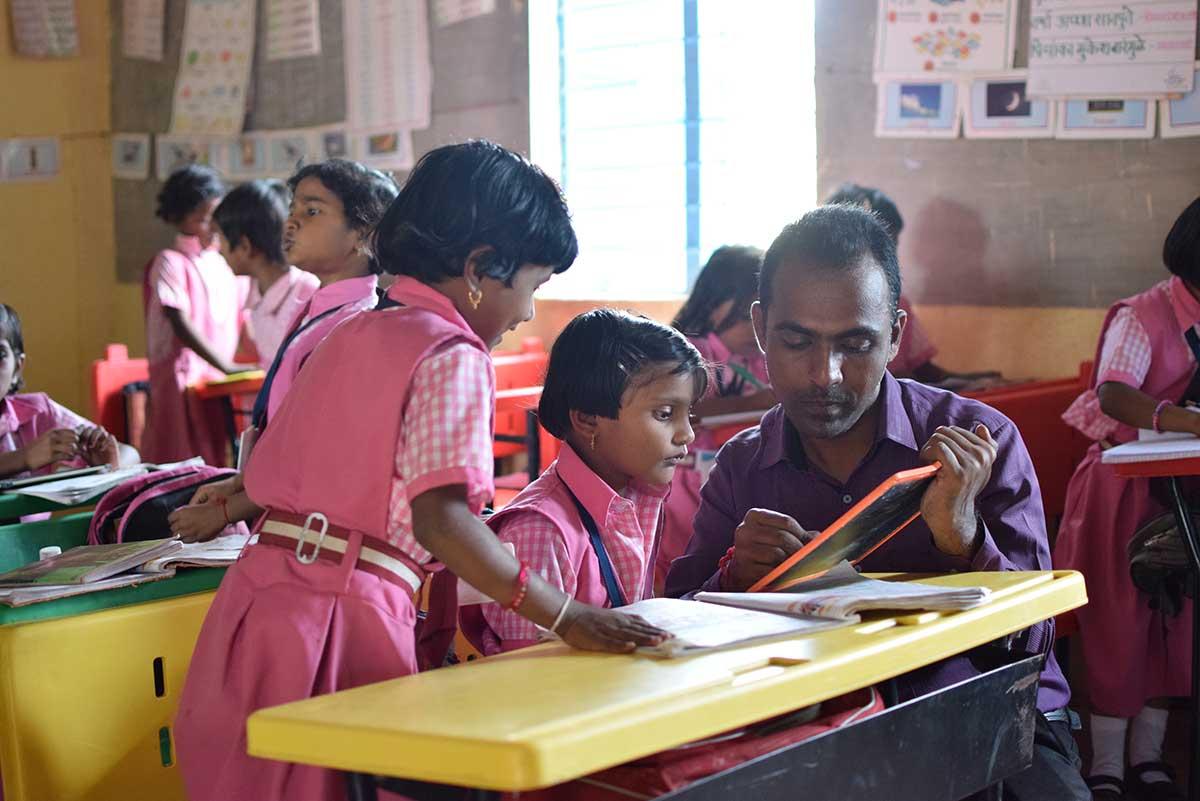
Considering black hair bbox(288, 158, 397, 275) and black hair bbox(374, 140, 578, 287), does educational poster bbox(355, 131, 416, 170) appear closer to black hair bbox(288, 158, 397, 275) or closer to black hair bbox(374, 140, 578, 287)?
black hair bbox(288, 158, 397, 275)

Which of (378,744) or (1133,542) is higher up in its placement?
(378,744)

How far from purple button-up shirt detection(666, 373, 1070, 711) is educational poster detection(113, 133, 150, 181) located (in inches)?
250

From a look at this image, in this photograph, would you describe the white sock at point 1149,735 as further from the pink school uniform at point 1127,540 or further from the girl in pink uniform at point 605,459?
the girl in pink uniform at point 605,459

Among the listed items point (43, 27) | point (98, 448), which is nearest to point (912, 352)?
point (98, 448)

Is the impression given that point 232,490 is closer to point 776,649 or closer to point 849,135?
point 776,649

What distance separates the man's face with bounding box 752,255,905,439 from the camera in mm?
2125

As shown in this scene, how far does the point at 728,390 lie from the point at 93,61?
549 centimetres

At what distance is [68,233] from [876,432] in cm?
701

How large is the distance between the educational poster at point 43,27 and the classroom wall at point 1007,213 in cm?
478

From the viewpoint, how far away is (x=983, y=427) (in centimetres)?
199

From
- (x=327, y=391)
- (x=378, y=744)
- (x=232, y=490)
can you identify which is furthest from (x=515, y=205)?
(x=232, y=490)

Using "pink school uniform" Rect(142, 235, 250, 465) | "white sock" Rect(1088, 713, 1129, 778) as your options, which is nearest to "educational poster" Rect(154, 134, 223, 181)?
"pink school uniform" Rect(142, 235, 250, 465)

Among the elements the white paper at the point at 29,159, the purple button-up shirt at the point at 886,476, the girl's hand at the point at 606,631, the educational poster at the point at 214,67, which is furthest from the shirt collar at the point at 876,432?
the white paper at the point at 29,159

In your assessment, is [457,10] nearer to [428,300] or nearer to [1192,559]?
[1192,559]
